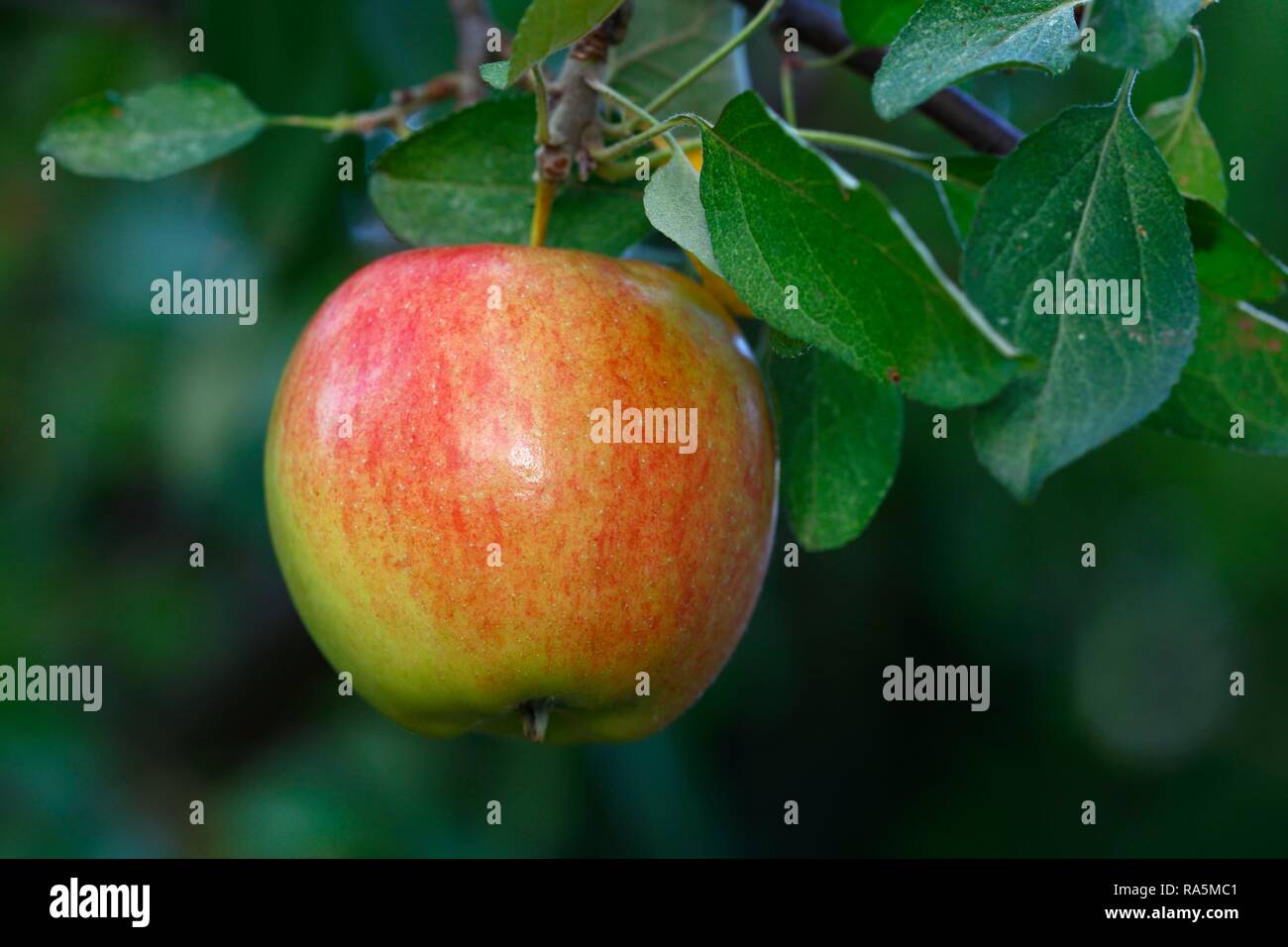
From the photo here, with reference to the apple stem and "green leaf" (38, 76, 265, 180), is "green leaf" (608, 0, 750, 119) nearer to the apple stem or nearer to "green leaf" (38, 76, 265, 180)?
"green leaf" (38, 76, 265, 180)

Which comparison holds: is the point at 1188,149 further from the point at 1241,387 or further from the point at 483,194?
the point at 483,194

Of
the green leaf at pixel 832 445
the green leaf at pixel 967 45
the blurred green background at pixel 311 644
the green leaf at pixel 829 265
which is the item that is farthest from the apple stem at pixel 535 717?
the blurred green background at pixel 311 644

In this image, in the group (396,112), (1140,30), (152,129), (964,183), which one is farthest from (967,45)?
(152,129)

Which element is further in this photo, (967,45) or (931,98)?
(931,98)

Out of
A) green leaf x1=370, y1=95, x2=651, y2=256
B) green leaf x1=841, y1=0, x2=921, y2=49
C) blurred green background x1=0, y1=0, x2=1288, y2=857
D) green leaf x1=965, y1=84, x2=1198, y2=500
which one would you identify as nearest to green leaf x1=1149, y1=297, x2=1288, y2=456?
green leaf x1=965, y1=84, x2=1198, y2=500

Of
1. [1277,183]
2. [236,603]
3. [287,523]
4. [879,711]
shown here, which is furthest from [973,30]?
[879,711]

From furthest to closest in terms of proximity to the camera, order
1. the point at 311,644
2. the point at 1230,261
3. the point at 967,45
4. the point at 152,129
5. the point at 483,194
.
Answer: the point at 311,644 → the point at 152,129 → the point at 483,194 → the point at 1230,261 → the point at 967,45

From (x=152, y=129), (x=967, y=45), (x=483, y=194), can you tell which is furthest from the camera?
(x=152, y=129)

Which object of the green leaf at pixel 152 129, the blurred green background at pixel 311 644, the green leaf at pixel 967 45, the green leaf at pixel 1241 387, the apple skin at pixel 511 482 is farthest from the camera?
the blurred green background at pixel 311 644

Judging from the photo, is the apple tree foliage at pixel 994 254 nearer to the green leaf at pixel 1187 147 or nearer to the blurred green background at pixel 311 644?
the green leaf at pixel 1187 147
